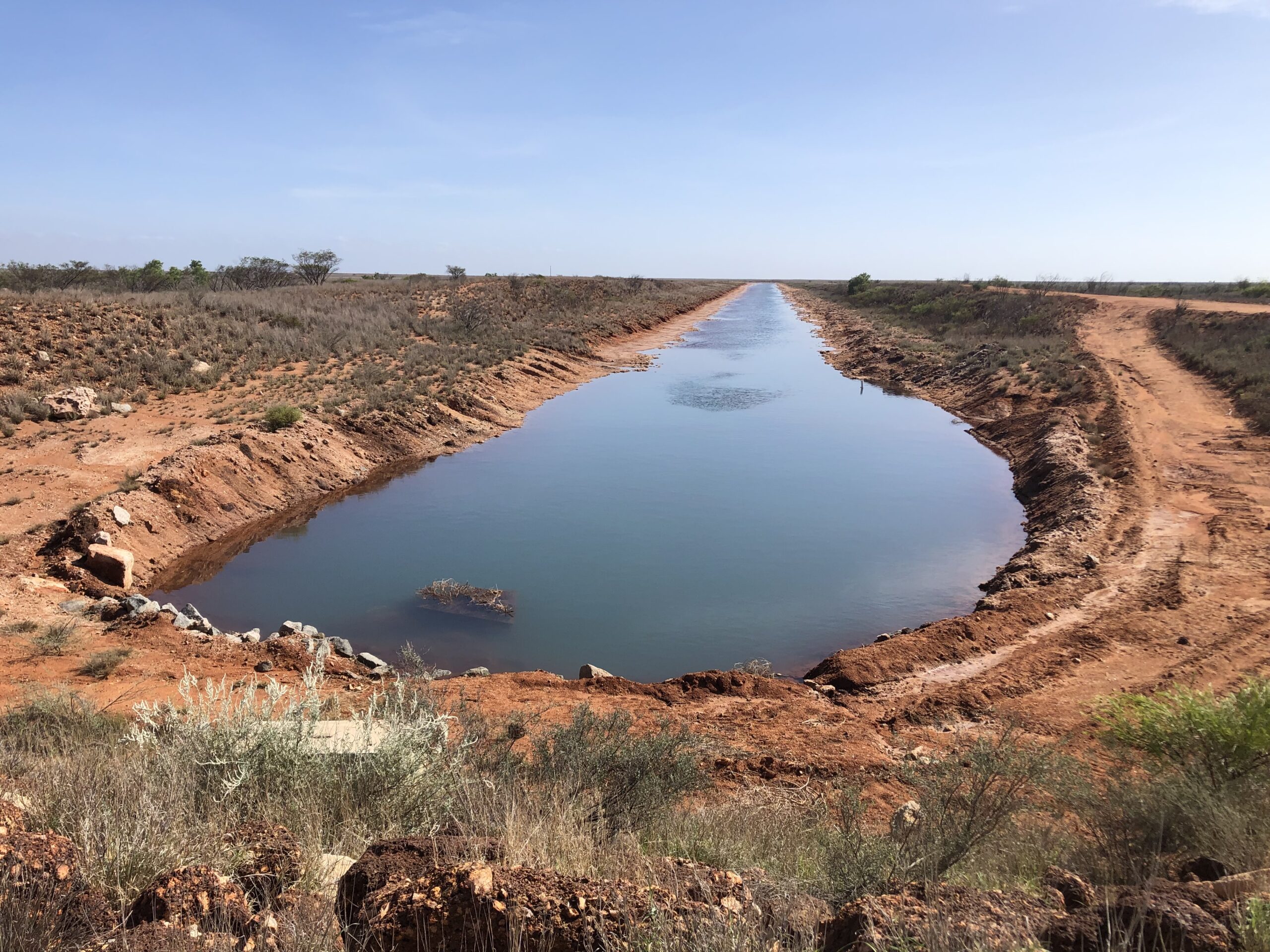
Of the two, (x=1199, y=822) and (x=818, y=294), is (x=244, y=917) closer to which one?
(x=1199, y=822)

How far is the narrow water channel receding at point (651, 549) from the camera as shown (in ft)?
34.1

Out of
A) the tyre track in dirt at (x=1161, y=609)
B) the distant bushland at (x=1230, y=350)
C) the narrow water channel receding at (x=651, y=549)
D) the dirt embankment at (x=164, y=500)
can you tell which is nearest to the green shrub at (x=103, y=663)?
the dirt embankment at (x=164, y=500)

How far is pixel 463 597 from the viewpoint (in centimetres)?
1120

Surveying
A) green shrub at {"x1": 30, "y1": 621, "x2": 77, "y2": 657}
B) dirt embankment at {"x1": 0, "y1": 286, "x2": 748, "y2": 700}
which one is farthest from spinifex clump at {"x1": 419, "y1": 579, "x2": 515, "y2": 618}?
green shrub at {"x1": 30, "y1": 621, "x2": 77, "y2": 657}

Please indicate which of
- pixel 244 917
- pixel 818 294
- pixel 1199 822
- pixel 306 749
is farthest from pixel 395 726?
pixel 818 294

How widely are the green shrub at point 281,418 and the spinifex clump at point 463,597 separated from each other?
7928 mm

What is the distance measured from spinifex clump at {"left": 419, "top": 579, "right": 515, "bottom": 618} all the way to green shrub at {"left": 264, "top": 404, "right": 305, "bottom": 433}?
7928mm

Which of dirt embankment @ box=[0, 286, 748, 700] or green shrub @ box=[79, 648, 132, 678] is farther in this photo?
dirt embankment @ box=[0, 286, 748, 700]

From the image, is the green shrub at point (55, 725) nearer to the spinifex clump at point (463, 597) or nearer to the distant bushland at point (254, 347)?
the spinifex clump at point (463, 597)

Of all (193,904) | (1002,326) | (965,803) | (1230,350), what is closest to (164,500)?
(193,904)

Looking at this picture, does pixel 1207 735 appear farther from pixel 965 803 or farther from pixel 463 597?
pixel 463 597

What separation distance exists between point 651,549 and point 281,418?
9.81 meters

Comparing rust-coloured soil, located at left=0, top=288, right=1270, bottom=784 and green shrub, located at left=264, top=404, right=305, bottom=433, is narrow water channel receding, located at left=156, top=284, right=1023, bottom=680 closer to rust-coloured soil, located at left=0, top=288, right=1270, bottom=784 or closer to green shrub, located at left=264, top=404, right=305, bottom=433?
rust-coloured soil, located at left=0, top=288, right=1270, bottom=784

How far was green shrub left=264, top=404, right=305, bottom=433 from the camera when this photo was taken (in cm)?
1673
